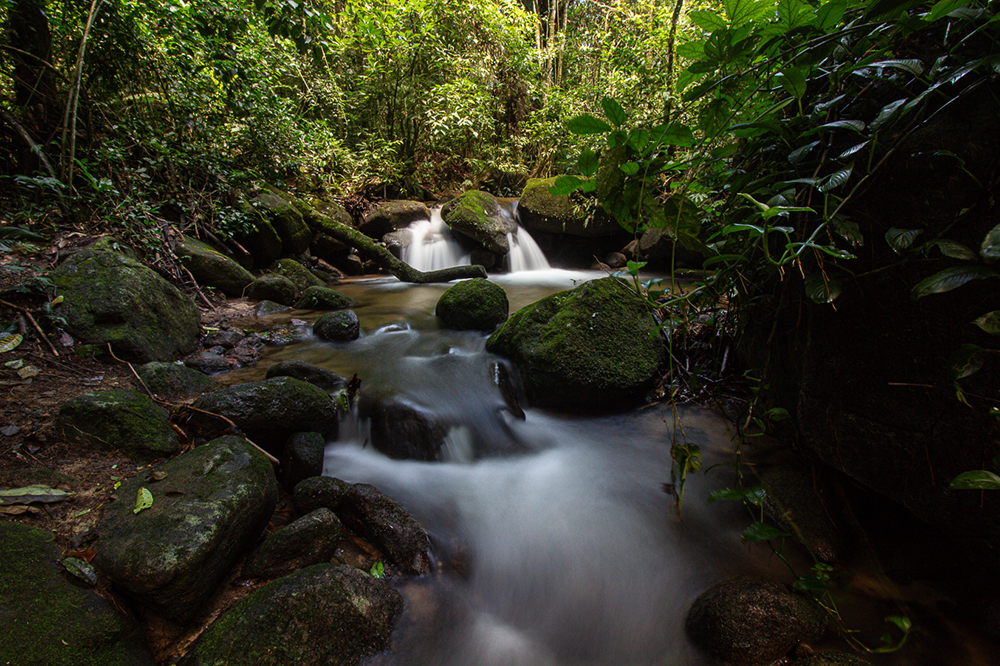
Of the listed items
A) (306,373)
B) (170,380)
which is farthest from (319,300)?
(170,380)

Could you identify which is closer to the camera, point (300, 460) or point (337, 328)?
point (300, 460)

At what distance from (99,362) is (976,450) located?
4790 millimetres

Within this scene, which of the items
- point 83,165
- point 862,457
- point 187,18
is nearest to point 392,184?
point 187,18

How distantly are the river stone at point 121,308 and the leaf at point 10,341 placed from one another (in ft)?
0.91

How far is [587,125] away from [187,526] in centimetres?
214

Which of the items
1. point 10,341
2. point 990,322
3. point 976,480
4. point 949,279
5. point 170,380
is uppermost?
point 949,279

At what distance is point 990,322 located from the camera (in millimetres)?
1119

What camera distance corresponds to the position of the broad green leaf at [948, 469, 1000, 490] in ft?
3.58

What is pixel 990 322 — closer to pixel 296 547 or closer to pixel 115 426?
pixel 296 547

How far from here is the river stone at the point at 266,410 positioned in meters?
2.48

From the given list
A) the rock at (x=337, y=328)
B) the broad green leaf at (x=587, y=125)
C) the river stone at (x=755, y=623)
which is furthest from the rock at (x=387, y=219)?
the river stone at (x=755, y=623)

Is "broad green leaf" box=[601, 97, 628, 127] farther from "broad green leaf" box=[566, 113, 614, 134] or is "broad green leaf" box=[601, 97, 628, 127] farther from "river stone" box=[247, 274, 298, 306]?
"river stone" box=[247, 274, 298, 306]

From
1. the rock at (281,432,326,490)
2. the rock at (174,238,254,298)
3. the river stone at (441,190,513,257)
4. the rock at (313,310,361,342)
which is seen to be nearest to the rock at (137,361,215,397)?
the rock at (281,432,326,490)

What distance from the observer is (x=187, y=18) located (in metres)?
4.89
